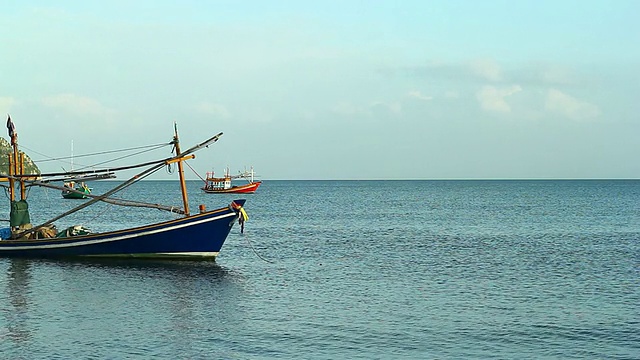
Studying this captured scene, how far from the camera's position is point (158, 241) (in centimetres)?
4362

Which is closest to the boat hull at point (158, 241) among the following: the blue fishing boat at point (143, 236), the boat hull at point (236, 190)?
the blue fishing boat at point (143, 236)

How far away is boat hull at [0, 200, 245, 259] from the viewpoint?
42.8 meters

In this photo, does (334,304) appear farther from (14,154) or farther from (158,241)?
(14,154)

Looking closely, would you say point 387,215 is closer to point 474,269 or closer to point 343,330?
point 474,269

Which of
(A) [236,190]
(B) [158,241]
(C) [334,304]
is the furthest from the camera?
(A) [236,190]

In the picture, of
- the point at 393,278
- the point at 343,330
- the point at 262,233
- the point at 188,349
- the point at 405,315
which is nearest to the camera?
the point at 188,349

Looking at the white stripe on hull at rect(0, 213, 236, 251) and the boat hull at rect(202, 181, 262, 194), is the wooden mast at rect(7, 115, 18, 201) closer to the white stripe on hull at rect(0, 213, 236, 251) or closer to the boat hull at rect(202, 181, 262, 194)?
the white stripe on hull at rect(0, 213, 236, 251)

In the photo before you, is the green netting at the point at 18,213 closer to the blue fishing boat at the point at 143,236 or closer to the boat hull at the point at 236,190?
the blue fishing boat at the point at 143,236

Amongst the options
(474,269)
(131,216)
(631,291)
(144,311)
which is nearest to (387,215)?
(131,216)

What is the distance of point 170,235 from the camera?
43.4 metres

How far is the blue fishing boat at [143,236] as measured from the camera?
42812 mm

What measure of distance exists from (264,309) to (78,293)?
346 inches

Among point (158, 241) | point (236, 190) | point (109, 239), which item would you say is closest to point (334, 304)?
point (158, 241)

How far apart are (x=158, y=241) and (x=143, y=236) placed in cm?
84
